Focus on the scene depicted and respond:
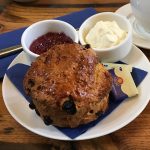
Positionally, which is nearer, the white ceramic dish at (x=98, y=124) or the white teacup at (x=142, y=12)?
the white ceramic dish at (x=98, y=124)

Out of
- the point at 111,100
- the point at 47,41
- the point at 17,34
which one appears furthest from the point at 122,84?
the point at 17,34

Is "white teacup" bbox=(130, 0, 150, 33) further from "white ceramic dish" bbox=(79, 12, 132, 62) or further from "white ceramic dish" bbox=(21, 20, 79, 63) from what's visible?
"white ceramic dish" bbox=(21, 20, 79, 63)

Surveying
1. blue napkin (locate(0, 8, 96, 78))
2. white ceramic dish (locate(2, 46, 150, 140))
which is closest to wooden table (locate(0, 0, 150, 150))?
white ceramic dish (locate(2, 46, 150, 140))

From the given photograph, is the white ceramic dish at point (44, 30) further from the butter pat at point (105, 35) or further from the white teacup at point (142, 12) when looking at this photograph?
the white teacup at point (142, 12)

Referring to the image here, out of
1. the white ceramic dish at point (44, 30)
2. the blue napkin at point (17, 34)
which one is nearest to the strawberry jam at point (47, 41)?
the white ceramic dish at point (44, 30)

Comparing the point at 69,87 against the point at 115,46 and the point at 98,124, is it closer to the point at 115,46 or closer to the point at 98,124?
the point at 98,124

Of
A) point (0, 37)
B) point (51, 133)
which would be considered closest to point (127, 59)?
point (51, 133)
